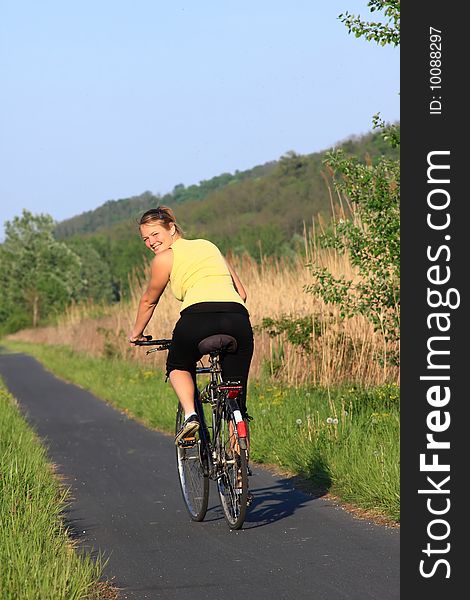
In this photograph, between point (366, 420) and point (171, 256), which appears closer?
point (171, 256)

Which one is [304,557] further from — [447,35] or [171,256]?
[447,35]

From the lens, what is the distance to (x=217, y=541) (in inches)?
268

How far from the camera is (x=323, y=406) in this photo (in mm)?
11570

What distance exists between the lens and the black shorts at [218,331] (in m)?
7.06

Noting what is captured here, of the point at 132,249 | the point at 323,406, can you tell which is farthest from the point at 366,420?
the point at 132,249

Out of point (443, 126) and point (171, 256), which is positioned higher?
point (443, 126)

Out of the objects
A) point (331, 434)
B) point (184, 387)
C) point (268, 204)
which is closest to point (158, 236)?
point (184, 387)

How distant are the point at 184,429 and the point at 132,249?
122m

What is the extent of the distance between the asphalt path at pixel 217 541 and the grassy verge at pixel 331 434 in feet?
0.83

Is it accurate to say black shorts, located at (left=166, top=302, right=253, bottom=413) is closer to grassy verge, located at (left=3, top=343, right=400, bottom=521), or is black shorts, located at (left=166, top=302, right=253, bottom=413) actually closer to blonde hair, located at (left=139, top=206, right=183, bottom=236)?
blonde hair, located at (left=139, top=206, right=183, bottom=236)

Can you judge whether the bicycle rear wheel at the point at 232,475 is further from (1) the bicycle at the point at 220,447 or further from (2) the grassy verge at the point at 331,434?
(2) the grassy verge at the point at 331,434

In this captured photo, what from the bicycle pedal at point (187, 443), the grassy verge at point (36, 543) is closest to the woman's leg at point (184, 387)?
the bicycle pedal at point (187, 443)

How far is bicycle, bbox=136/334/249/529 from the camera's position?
22.5 feet

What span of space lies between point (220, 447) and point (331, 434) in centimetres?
251
